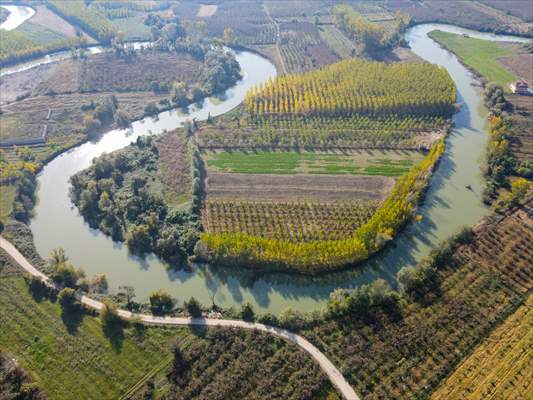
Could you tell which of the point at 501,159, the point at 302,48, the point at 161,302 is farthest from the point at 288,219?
the point at 302,48

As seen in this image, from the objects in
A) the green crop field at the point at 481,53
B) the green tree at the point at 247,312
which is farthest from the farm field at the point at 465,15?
the green tree at the point at 247,312

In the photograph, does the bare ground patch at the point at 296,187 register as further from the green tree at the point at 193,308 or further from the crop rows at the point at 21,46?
the crop rows at the point at 21,46

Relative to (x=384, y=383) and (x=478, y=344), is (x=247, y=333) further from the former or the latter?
(x=478, y=344)

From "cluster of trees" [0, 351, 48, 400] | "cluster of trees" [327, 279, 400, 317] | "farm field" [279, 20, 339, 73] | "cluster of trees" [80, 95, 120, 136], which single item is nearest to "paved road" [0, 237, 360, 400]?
"cluster of trees" [327, 279, 400, 317]

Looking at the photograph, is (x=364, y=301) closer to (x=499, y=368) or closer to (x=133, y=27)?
(x=499, y=368)

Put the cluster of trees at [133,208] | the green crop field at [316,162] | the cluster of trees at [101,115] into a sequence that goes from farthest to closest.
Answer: the cluster of trees at [101,115] < the green crop field at [316,162] < the cluster of trees at [133,208]

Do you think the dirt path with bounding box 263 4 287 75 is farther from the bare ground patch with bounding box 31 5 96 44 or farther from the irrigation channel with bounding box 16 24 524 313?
the bare ground patch with bounding box 31 5 96 44

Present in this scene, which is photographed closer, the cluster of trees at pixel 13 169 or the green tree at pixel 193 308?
the green tree at pixel 193 308
